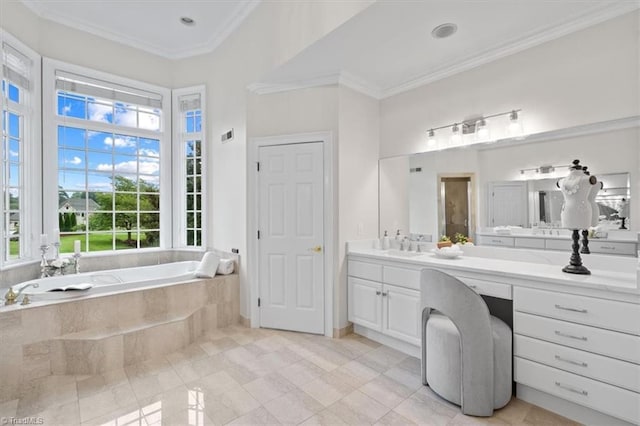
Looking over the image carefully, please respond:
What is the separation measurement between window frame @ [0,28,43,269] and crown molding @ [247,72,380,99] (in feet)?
7.56

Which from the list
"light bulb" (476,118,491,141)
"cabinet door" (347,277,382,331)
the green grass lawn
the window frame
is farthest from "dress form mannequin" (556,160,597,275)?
the window frame

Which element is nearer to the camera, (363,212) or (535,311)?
(535,311)

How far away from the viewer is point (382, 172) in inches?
142

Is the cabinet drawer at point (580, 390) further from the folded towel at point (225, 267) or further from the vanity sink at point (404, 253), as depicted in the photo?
the folded towel at point (225, 267)

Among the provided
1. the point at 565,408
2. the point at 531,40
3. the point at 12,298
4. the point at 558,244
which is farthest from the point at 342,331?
the point at 531,40

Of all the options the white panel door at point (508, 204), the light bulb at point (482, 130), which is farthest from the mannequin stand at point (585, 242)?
the light bulb at point (482, 130)

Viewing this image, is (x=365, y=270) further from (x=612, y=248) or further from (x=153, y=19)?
(x=153, y=19)

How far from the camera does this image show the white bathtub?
2656 millimetres

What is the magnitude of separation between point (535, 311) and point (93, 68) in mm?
5158

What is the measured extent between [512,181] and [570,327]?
129 centimetres

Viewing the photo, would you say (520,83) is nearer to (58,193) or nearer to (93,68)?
(93,68)

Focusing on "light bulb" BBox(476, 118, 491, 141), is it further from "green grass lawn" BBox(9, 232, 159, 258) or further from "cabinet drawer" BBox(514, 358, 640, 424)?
"green grass lawn" BBox(9, 232, 159, 258)

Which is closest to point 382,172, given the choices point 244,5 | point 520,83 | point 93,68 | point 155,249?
point 520,83

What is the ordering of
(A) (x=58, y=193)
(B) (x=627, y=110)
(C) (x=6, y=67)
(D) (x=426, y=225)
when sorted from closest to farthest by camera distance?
(B) (x=627, y=110), (C) (x=6, y=67), (D) (x=426, y=225), (A) (x=58, y=193)
